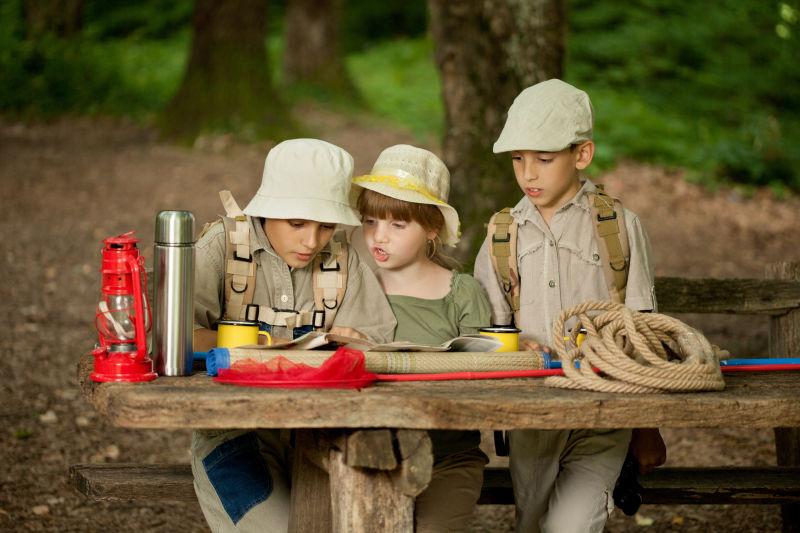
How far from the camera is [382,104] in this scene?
16375 millimetres

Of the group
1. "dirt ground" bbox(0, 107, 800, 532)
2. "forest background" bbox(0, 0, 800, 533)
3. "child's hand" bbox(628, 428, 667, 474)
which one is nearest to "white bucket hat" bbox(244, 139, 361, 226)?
"forest background" bbox(0, 0, 800, 533)

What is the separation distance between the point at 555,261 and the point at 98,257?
20.4ft

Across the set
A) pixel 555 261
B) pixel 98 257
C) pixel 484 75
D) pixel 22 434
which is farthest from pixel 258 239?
pixel 98 257

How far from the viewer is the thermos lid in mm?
2865

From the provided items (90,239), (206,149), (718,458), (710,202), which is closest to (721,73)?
(710,202)

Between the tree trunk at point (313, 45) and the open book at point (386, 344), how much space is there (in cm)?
1396

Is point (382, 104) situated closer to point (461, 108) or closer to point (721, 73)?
point (721, 73)

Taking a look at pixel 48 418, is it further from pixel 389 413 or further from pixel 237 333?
pixel 389 413

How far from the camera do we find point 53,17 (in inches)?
711

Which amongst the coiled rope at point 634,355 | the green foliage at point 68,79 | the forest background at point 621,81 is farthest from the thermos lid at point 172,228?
the green foliage at point 68,79

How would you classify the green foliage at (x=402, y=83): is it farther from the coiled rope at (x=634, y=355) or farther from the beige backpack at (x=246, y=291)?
the coiled rope at (x=634, y=355)

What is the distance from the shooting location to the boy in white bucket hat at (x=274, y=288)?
333 cm

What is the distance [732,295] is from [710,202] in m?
7.66

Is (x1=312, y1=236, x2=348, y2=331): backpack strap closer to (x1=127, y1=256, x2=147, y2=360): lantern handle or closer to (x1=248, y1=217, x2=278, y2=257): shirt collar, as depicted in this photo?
(x1=248, y1=217, x2=278, y2=257): shirt collar
